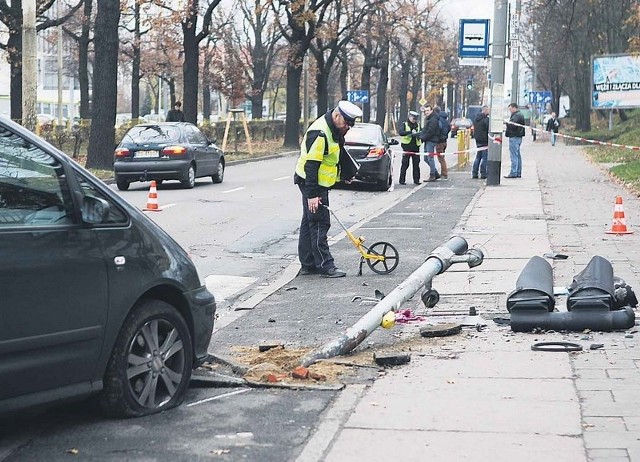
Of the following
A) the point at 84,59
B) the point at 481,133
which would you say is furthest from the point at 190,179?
the point at 84,59

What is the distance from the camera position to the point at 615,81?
142ft

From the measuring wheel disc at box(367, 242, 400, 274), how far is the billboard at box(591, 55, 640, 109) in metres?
31.3

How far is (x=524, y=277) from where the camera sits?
28.6ft

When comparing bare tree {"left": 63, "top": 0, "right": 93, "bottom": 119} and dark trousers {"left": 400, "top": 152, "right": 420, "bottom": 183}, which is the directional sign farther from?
bare tree {"left": 63, "top": 0, "right": 93, "bottom": 119}

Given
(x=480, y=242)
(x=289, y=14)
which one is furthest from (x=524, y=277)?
(x=289, y=14)

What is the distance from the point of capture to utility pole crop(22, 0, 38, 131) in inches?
1016

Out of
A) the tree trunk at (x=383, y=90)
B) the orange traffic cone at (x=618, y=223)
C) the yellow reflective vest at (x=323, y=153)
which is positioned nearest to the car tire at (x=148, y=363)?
the yellow reflective vest at (x=323, y=153)

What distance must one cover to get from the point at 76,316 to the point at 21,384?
0.46 m

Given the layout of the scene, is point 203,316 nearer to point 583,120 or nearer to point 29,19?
point 29,19

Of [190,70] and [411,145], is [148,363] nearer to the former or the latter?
[411,145]

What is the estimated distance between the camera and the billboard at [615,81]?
138 feet

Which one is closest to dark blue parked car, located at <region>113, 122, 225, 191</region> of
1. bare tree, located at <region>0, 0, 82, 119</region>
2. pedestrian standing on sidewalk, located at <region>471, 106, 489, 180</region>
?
pedestrian standing on sidewalk, located at <region>471, 106, 489, 180</region>

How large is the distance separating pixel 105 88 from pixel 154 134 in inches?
200

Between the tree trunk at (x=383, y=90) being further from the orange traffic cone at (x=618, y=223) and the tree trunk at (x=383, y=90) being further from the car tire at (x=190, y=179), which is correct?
the orange traffic cone at (x=618, y=223)
